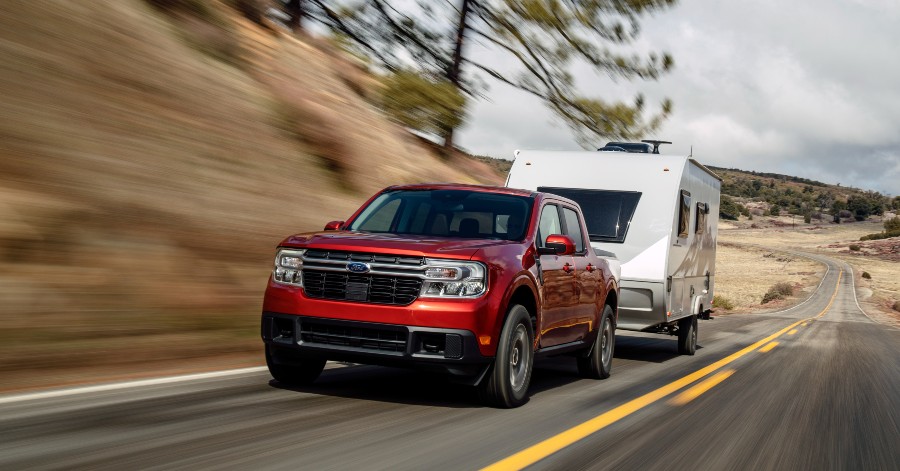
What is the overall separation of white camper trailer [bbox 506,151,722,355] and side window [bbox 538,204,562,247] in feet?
10.0

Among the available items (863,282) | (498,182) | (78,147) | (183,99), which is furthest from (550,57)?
(863,282)

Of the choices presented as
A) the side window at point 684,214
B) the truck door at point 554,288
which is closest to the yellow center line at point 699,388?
the truck door at point 554,288

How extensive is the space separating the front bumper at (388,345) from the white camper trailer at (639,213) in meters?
5.71

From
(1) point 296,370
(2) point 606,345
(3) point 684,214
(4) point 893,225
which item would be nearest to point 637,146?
(3) point 684,214

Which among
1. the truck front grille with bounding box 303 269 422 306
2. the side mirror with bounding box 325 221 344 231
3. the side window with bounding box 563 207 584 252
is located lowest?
the truck front grille with bounding box 303 269 422 306

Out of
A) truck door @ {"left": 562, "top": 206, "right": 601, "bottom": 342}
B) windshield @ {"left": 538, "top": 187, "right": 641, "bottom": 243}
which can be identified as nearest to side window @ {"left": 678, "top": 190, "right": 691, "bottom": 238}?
windshield @ {"left": 538, "top": 187, "right": 641, "bottom": 243}

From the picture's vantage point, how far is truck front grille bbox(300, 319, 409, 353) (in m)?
7.35

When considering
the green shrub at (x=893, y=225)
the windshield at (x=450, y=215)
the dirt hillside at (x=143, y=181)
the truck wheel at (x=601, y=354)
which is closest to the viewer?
the windshield at (x=450, y=215)

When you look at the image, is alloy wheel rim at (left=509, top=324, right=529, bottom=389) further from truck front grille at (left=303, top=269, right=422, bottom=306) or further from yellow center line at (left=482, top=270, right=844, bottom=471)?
truck front grille at (left=303, top=269, right=422, bottom=306)

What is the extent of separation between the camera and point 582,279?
9.94 m

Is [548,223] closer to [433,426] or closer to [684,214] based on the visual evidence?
[433,426]

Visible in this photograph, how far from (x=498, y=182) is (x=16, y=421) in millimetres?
21555

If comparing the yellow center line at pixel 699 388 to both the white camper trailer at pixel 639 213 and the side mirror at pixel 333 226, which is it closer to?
the white camper trailer at pixel 639 213

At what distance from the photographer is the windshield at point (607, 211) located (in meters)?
13.5
